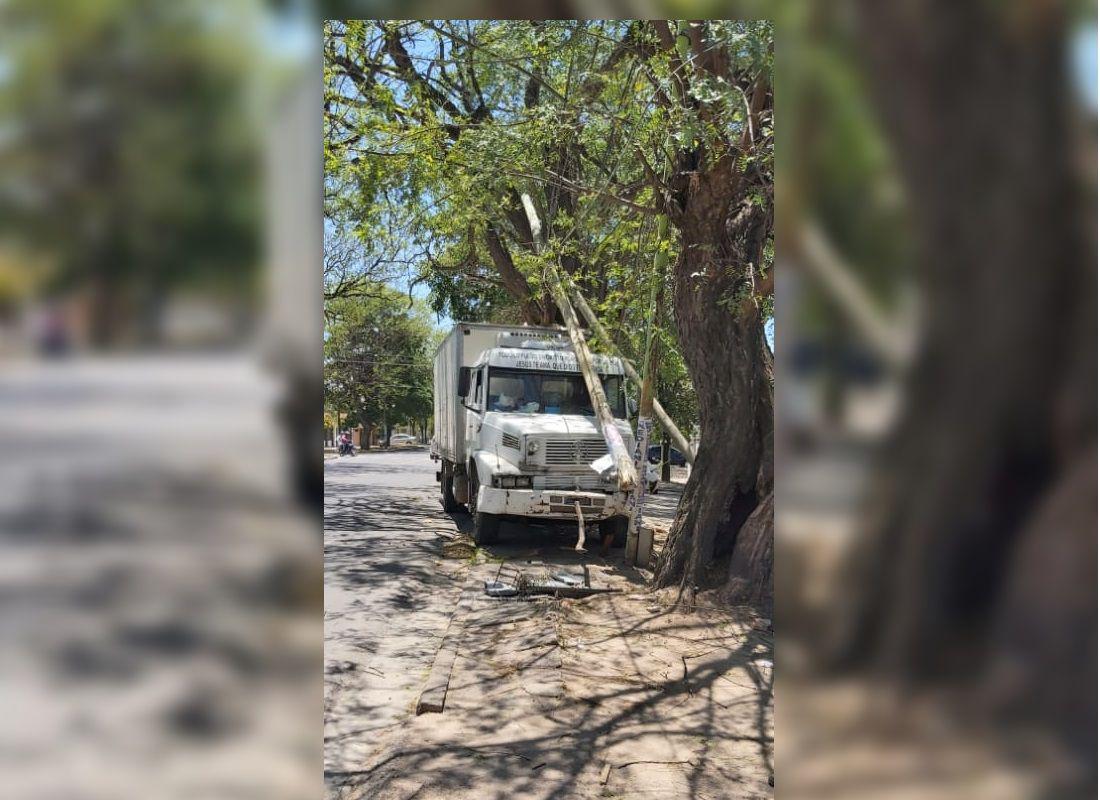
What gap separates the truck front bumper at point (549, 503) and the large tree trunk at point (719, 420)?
2262 millimetres

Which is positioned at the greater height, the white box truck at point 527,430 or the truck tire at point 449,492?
the white box truck at point 527,430

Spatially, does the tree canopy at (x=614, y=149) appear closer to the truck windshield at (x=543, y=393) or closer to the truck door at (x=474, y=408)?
the truck windshield at (x=543, y=393)

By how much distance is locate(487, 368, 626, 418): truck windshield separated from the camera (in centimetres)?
1150

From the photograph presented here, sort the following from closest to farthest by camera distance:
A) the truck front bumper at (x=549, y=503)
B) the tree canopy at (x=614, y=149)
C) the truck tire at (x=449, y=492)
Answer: the tree canopy at (x=614, y=149), the truck front bumper at (x=549, y=503), the truck tire at (x=449, y=492)

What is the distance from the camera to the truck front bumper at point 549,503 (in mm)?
10172

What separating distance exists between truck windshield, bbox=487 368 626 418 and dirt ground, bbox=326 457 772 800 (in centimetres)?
384

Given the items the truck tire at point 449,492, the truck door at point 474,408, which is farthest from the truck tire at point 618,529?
the truck tire at point 449,492

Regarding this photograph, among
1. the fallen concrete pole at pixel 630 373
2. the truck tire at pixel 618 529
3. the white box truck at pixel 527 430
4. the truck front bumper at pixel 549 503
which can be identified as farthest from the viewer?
the truck tire at pixel 618 529

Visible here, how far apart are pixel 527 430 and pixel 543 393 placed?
3.87ft
